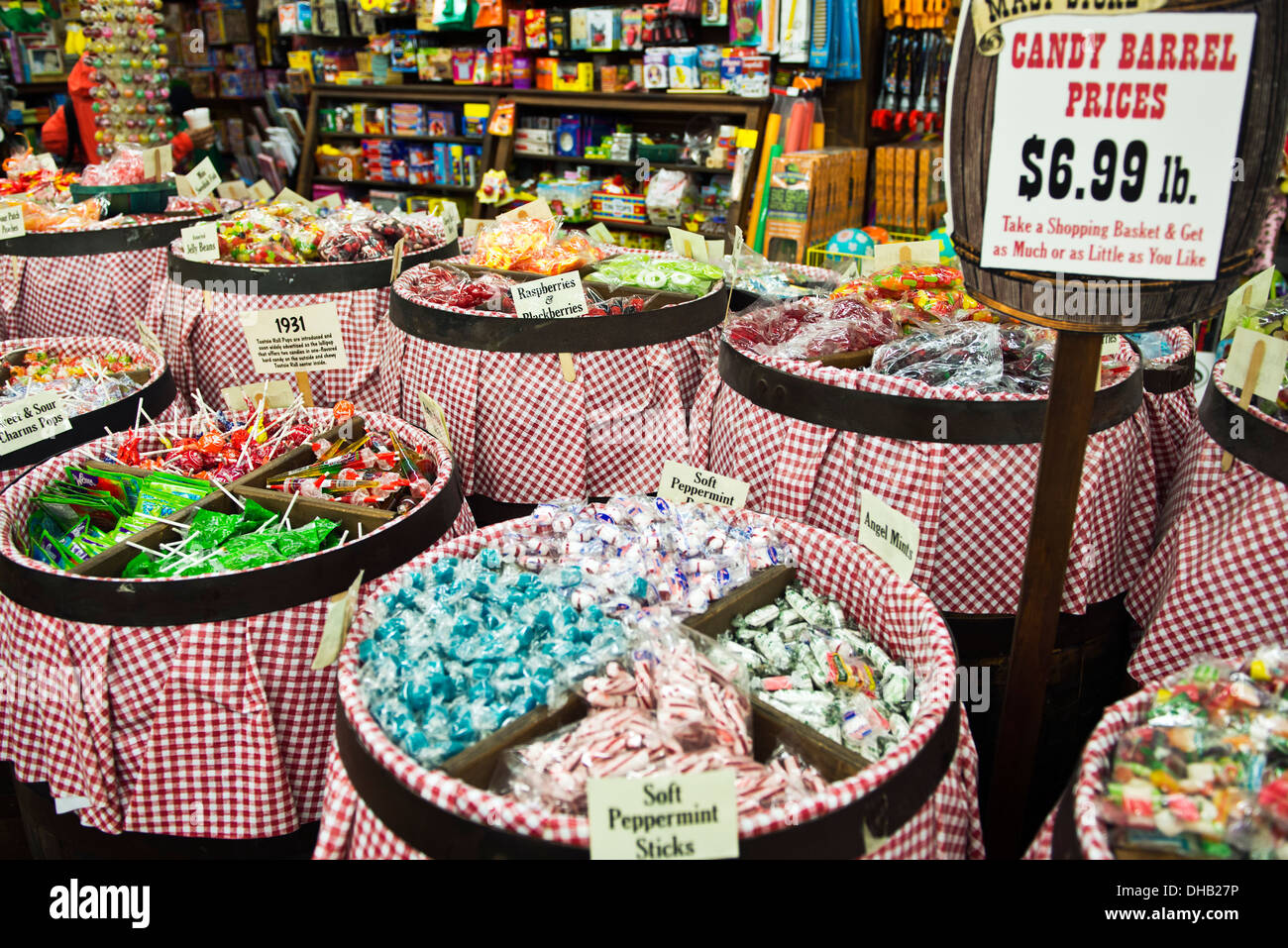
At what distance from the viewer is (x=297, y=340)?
8.50 ft

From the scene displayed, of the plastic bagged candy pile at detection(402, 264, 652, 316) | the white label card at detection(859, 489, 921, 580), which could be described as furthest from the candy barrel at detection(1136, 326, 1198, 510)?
the plastic bagged candy pile at detection(402, 264, 652, 316)

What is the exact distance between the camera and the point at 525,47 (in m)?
7.29

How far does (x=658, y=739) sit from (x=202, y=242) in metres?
2.52

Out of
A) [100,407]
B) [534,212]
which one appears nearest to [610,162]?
[534,212]

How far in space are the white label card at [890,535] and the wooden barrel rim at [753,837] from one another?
16.2 inches

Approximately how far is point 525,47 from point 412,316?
5.50 meters

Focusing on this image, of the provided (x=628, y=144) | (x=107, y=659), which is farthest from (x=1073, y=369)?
(x=628, y=144)

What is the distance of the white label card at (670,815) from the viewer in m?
1.12


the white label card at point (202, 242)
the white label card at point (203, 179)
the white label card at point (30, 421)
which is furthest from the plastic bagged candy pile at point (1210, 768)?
the white label card at point (203, 179)

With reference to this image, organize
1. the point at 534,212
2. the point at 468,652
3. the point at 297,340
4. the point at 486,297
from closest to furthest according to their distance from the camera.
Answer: the point at 468,652 → the point at 297,340 → the point at 486,297 → the point at 534,212

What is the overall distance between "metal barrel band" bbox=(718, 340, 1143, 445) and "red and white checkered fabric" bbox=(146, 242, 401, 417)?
4.54ft

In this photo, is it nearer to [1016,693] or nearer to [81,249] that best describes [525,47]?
[81,249]

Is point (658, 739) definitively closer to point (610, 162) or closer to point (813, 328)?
point (813, 328)
